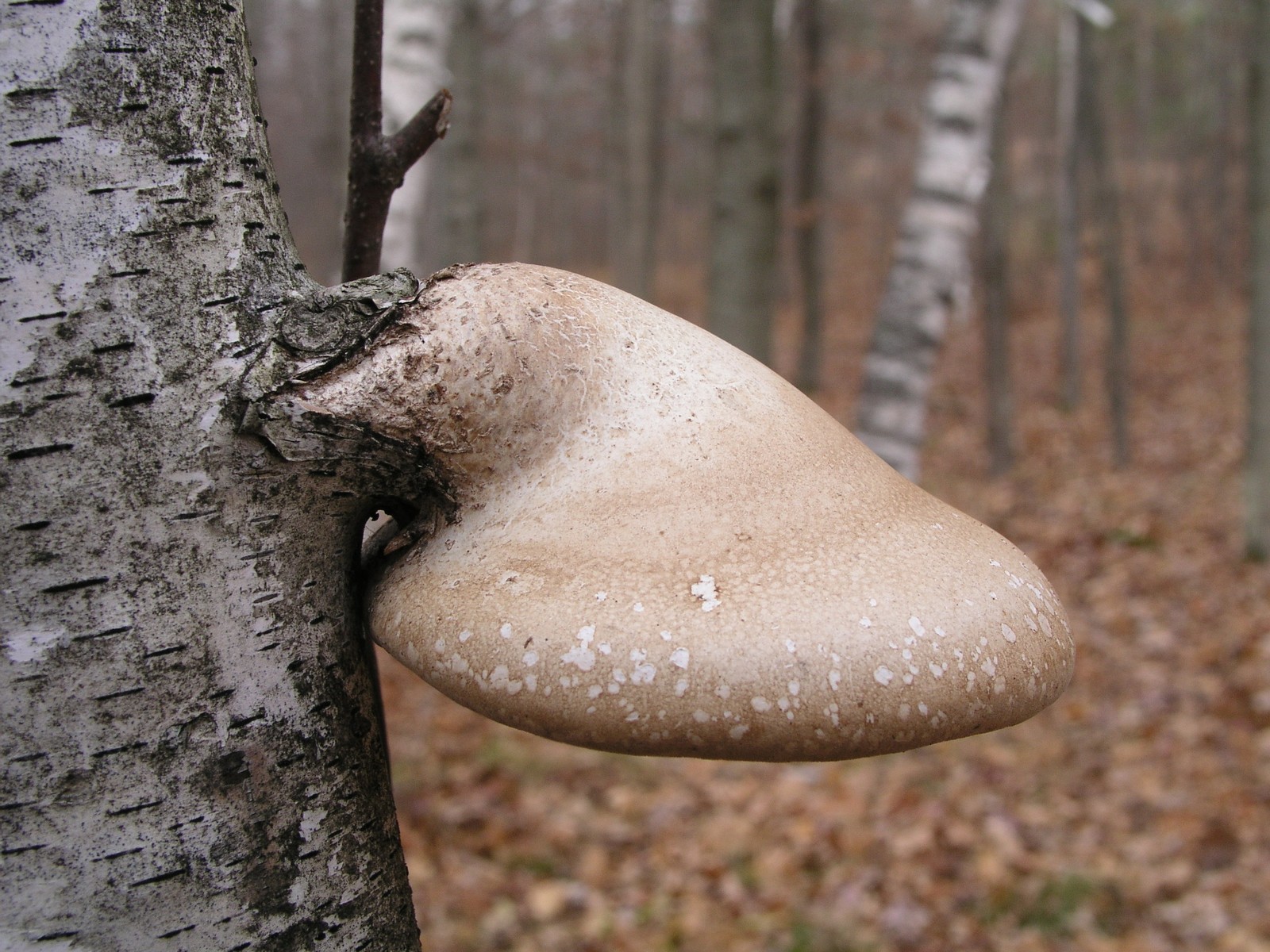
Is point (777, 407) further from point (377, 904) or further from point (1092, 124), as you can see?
point (1092, 124)

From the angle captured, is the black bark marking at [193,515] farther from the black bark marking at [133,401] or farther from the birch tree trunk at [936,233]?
the birch tree trunk at [936,233]

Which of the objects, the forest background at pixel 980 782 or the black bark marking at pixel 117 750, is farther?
the forest background at pixel 980 782

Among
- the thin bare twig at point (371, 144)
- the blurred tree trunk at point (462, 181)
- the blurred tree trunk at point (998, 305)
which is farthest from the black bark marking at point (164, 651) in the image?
the blurred tree trunk at point (998, 305)

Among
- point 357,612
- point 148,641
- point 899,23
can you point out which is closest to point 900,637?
point 357,612

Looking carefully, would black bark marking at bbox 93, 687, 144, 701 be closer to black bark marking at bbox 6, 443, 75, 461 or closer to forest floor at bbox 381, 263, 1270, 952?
black bark marking at bbox 6, 443, 75, 461

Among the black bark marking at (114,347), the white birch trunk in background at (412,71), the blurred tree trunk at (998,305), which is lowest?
the blurred tree trunk at (998,305)

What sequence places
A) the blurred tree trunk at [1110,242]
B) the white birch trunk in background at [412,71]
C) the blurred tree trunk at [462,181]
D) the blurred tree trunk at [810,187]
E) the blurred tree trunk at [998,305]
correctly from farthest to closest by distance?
the blurred tree trunk at [810,187] → the blurred tree trunk at [1110,242] → the blurred tree trunk at [998,305] → the blurred tree trunk at [462,181] → the white birch trunk in background at [412,71]

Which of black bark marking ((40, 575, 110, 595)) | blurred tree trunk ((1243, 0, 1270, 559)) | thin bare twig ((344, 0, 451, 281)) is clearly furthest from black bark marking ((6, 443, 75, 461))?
blurred tree trunk ((1243, 0, 1270, 559))
